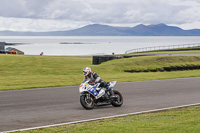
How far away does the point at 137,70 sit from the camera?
33750 millimetres

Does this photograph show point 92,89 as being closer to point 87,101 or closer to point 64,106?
point 87,101

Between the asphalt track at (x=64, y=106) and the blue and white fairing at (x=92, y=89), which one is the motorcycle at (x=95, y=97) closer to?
the blue and white fairing at (x=92, y=89)

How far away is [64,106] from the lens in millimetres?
12680

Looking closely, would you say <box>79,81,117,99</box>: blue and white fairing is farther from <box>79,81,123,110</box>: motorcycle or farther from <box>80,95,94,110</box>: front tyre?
<box>80,95,94,110</box>: front tyre

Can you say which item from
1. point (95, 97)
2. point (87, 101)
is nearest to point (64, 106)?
point (87, 101)

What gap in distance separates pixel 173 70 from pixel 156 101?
2068cm

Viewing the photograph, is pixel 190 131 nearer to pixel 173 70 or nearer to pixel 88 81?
pixel 88 81

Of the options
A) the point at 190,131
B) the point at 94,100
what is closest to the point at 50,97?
the point at 94,100

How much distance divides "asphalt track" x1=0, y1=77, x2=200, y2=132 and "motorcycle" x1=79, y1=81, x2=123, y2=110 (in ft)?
0.75

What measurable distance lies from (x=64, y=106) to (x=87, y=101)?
1.23 meters

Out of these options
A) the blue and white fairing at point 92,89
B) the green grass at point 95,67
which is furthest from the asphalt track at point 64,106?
the green grass at point 95,67

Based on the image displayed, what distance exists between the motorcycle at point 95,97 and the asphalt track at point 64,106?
0.23m

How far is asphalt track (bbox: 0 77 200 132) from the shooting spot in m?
10.0

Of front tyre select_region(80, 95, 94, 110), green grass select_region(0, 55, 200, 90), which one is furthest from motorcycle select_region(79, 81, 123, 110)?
green grass select_region(0, 55, 200, 90)
